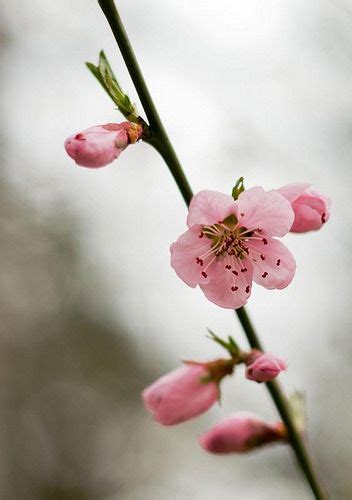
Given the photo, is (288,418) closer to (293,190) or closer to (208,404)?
(208,404)

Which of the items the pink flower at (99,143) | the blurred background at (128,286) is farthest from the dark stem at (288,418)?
the blurred background at (128,286)

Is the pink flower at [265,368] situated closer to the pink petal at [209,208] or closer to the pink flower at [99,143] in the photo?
the pink petal at [209,208]

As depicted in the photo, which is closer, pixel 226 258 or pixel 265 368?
pixel 265 368

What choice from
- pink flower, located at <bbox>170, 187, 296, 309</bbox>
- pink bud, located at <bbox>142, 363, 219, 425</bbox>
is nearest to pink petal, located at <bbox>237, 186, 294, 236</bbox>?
pink flower, located at <bbox>170, 187, 296, 309</bbox>

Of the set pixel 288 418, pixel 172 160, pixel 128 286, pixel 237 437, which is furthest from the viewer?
pixel 128 286

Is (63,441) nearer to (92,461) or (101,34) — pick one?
(92,461)

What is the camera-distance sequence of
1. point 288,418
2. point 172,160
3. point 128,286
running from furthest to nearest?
point 128,286 < point 288,418 < point 172,160

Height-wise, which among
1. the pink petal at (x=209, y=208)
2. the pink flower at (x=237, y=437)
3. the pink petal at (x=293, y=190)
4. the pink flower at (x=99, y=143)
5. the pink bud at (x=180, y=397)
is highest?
the pink flower at (x=99, y=143)

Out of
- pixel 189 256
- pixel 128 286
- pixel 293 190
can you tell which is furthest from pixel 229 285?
pixel 128 286
